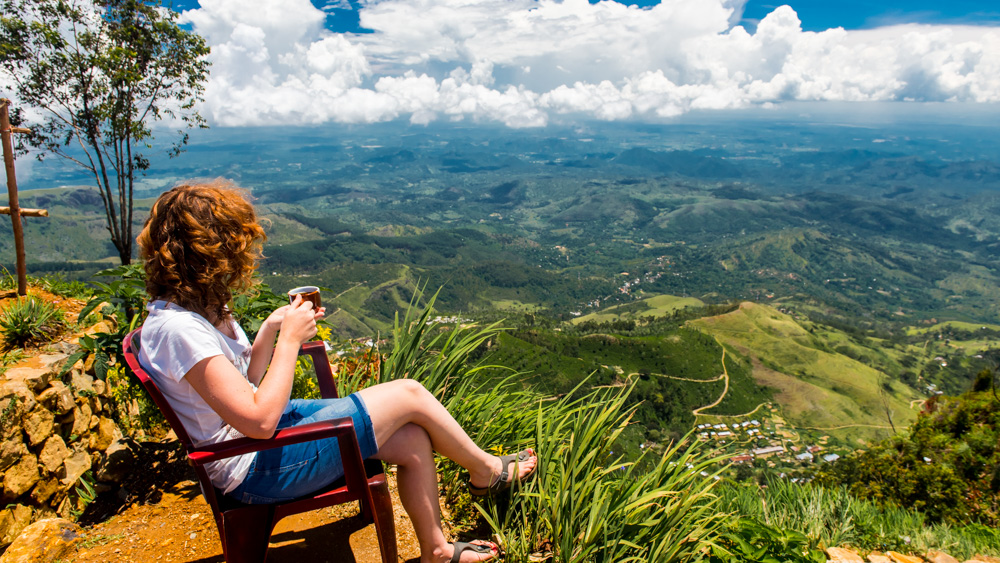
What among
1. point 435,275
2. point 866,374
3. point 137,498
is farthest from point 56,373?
point 435,275

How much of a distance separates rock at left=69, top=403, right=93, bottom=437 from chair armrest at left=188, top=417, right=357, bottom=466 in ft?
7.68

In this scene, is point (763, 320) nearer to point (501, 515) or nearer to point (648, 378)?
point (648, 378)

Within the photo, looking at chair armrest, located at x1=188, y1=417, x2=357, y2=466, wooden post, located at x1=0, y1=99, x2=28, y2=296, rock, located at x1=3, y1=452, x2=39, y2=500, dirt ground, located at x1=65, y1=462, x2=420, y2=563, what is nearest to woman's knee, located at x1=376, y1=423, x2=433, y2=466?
chair armrest, located at x1=188, y1=417, x2=357, y2=466

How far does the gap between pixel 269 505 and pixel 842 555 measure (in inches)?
120

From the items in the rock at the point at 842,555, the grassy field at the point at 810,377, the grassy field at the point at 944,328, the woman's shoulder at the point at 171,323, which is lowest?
the grassy field at the point at 944,328

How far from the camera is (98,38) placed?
7645 millimetres

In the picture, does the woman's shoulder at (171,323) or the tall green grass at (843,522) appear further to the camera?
the tall green grass at (843,522)

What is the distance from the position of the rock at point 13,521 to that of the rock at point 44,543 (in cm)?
19

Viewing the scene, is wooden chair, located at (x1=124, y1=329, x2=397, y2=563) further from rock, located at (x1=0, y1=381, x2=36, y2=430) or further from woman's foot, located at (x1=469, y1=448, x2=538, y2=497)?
rock, located at (x1=0, y1=381, x2=36, y2=430)

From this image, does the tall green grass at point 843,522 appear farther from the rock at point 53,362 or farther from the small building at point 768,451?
the small building at point 768,451

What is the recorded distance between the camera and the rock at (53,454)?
9.27ft

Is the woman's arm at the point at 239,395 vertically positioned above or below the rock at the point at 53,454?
above

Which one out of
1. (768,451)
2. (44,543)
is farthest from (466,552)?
(768,451)

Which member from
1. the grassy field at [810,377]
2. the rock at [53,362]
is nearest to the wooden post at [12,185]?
the rock at [53,362]
